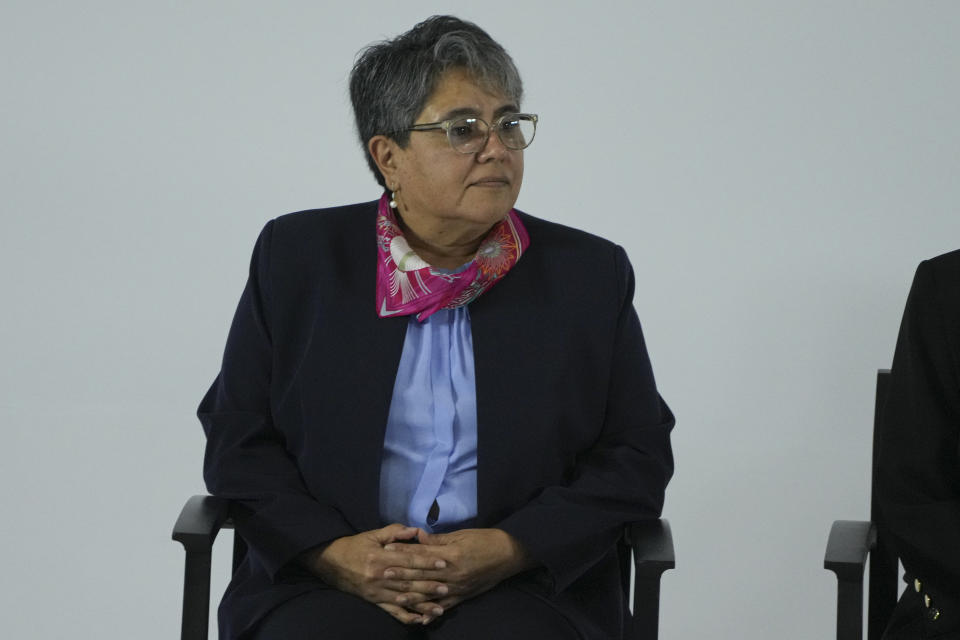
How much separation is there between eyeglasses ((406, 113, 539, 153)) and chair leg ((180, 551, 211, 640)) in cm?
84

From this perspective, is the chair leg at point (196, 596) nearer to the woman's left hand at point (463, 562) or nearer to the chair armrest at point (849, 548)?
the woman's left hand at point (463, 562)

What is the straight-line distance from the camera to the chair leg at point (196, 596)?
2715mm

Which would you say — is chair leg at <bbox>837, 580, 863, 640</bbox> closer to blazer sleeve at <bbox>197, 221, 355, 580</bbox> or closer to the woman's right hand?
the woman's right hand

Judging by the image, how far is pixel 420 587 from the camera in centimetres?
274

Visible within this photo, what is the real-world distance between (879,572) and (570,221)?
6.00ft

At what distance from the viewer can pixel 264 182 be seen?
4734 mm

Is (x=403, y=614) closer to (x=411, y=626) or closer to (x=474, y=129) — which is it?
(x=411, y=626)

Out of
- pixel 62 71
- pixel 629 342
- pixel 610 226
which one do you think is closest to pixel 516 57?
pixel 610 226

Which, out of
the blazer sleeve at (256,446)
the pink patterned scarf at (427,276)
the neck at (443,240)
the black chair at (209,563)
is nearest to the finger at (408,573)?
the blazer sleeve at (256,446)

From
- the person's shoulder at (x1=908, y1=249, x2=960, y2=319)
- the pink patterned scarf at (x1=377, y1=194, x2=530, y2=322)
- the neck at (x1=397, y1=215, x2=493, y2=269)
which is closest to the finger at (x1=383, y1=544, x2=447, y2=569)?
the pink patterned scarf at (x1=377, y1=194, x2=530, y2=322)

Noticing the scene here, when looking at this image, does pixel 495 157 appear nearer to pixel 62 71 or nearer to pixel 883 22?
pixel 883 22

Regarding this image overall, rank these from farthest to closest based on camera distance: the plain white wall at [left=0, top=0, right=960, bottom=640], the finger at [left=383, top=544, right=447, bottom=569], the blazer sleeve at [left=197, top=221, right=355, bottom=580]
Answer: the plain white wall at [left=0, top=0, right=960, bottom=640]
the blazer sleeve at [left=197, top=221, right=355, bottom=580]
the finger at [left=383, top=544, right=447, bottom=569]

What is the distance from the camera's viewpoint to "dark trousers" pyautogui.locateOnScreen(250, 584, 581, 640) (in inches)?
106

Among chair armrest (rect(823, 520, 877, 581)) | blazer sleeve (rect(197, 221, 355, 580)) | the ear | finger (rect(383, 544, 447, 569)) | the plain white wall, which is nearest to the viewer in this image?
chair armrest (rect(823, 520, 877, 581))
